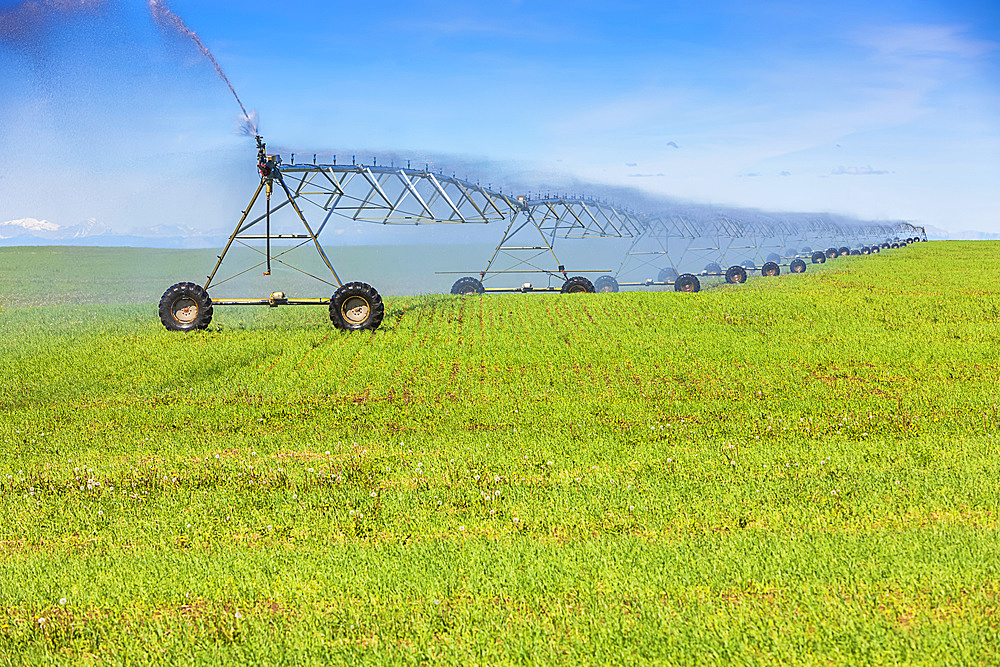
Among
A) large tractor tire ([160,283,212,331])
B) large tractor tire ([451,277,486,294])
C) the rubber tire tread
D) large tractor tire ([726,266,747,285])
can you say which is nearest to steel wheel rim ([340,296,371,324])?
large tractor tire ([160,283,212,331])

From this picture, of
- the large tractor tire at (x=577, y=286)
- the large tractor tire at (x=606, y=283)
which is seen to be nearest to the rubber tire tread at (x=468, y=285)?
the large tractor tire at (x=577, y=286)

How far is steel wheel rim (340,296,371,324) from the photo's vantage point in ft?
70.4

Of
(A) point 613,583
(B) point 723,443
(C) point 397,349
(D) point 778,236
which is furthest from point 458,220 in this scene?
(D) point 778,236

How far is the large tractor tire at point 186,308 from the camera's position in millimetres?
20812

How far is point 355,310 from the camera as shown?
21.7m

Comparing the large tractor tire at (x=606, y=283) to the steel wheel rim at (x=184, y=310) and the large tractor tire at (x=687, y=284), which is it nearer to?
the large tractor tire at (x=687, y=284)

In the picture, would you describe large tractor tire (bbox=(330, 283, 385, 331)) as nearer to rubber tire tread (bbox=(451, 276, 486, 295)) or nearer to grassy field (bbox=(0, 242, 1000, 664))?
grassy field (bbox=(0, 242, 1000, 664))

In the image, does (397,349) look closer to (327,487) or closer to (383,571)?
(327,487)

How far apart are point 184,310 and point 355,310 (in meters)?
5.04

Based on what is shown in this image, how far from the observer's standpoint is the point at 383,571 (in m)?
6.45

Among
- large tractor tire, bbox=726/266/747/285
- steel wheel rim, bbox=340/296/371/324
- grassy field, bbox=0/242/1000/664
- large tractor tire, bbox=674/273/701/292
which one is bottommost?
grassy field, bbox=0/242/1000/664

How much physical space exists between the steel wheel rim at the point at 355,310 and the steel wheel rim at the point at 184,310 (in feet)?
14.2

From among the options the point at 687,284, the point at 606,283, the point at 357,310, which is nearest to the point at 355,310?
the point at 357,310

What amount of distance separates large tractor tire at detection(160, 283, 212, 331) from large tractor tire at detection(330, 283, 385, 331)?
11.9 ft
